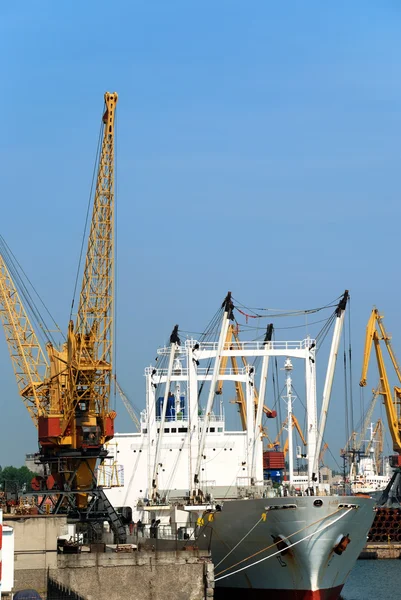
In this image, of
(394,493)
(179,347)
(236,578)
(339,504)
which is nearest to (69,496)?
(179,347)

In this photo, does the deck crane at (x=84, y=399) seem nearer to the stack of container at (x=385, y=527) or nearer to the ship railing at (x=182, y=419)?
the ship railing at (x=182, y=419)

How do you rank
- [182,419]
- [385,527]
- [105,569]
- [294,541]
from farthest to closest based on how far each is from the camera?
[385,527], [182,419], [294,541], [105,569]

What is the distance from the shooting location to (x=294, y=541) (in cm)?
4941

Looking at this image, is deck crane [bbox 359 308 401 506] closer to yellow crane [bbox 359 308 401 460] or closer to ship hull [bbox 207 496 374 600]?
yellow crane [bbox 359 308 401 460]

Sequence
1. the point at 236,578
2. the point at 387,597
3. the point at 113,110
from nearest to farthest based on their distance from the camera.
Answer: the point at 236,578 → the point at 387,597 → the point at 113,110

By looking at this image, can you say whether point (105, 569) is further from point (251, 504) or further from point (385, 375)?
point (385, 375)

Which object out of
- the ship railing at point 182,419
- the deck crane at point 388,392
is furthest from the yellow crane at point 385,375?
the ship railing at point 182,419

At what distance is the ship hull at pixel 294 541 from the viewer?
4941 centimetres

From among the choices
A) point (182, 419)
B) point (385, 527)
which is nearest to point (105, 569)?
point (182, 419)

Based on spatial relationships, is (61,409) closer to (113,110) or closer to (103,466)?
(103,466)

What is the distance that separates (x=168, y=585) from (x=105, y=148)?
38531mm

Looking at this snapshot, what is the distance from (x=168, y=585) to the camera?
44.4 metres

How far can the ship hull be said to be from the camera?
49.4 m

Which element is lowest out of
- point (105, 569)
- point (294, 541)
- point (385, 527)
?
point (105, 569)
